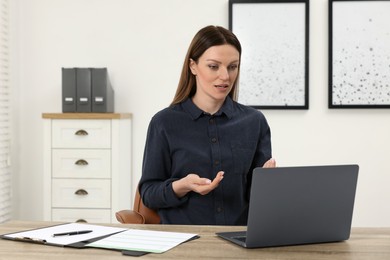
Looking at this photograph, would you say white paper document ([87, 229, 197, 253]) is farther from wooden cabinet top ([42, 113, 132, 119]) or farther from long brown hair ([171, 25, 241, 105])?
wooden cabinet top ([42, 113, 132, 119])

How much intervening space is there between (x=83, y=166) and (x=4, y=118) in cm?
79

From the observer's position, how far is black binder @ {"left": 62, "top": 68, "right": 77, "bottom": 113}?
169 inches

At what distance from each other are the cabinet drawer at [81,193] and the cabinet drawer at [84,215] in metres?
0.03

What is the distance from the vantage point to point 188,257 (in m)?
1.58

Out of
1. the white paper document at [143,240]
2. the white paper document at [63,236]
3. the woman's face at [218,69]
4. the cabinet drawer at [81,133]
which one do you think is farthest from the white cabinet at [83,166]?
the white paper document at [143,240]

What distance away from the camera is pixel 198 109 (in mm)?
2520

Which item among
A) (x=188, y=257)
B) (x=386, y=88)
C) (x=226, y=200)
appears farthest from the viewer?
(x=386, y=88)

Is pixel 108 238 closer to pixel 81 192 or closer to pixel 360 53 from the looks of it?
pixel 81 192

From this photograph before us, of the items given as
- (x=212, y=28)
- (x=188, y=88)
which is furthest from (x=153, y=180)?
(x=212, y=28)

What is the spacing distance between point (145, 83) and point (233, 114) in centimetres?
220

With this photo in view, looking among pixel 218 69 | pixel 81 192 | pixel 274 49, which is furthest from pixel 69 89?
pixel 218 69

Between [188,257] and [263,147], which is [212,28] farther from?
[188,257]

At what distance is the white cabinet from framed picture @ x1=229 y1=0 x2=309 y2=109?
43.2 inches

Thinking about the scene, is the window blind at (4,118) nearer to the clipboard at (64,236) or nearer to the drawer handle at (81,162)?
the drawer handle at (81,162)
